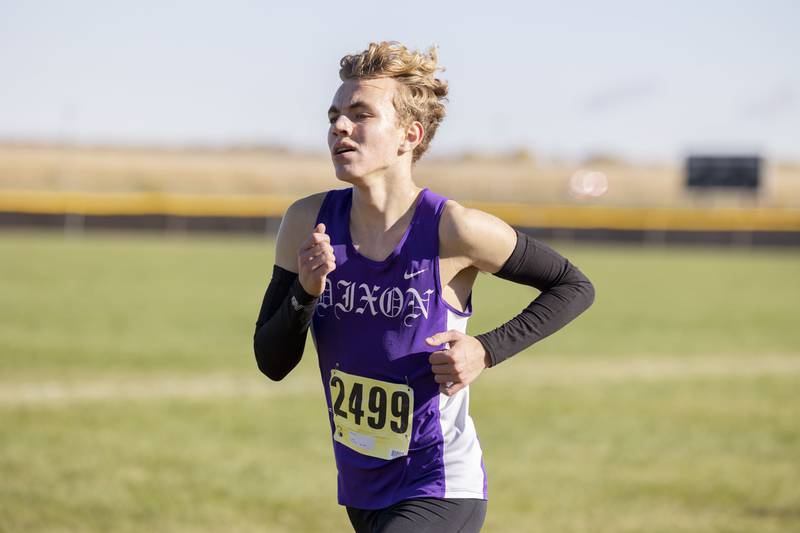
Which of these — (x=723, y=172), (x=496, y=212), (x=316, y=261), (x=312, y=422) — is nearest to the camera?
(x=316, y=261)

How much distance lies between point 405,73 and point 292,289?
805 mm

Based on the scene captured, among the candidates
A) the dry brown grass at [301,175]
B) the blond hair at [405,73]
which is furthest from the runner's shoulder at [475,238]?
the dry brown grass at [301,175]

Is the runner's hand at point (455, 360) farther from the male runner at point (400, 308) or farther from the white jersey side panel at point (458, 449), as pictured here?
the white jersey side panel at point (458, 449)

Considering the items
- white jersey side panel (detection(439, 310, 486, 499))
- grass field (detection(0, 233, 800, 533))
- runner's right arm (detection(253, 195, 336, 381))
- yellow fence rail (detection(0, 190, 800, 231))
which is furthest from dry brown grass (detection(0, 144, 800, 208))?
white jersey side panel (detection(439, 310, 486, 499))

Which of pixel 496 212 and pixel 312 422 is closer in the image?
pixel 312 422

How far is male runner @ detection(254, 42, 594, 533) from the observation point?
3498 millimetres

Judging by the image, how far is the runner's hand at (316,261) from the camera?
329cm

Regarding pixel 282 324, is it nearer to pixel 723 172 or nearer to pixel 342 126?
pixel 342 126

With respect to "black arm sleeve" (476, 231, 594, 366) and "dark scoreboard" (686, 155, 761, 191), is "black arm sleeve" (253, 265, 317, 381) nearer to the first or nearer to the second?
"black arm sleeve" (476, 231, 594, 366)

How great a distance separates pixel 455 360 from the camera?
3.35 m

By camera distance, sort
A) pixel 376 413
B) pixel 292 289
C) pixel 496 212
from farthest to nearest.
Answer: pixel 496 212 < pixel 376 413 < pixel 292 289

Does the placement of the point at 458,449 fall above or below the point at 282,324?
below

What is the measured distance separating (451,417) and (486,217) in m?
0.68

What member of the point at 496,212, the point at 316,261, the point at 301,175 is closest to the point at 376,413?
the point at 316,261
